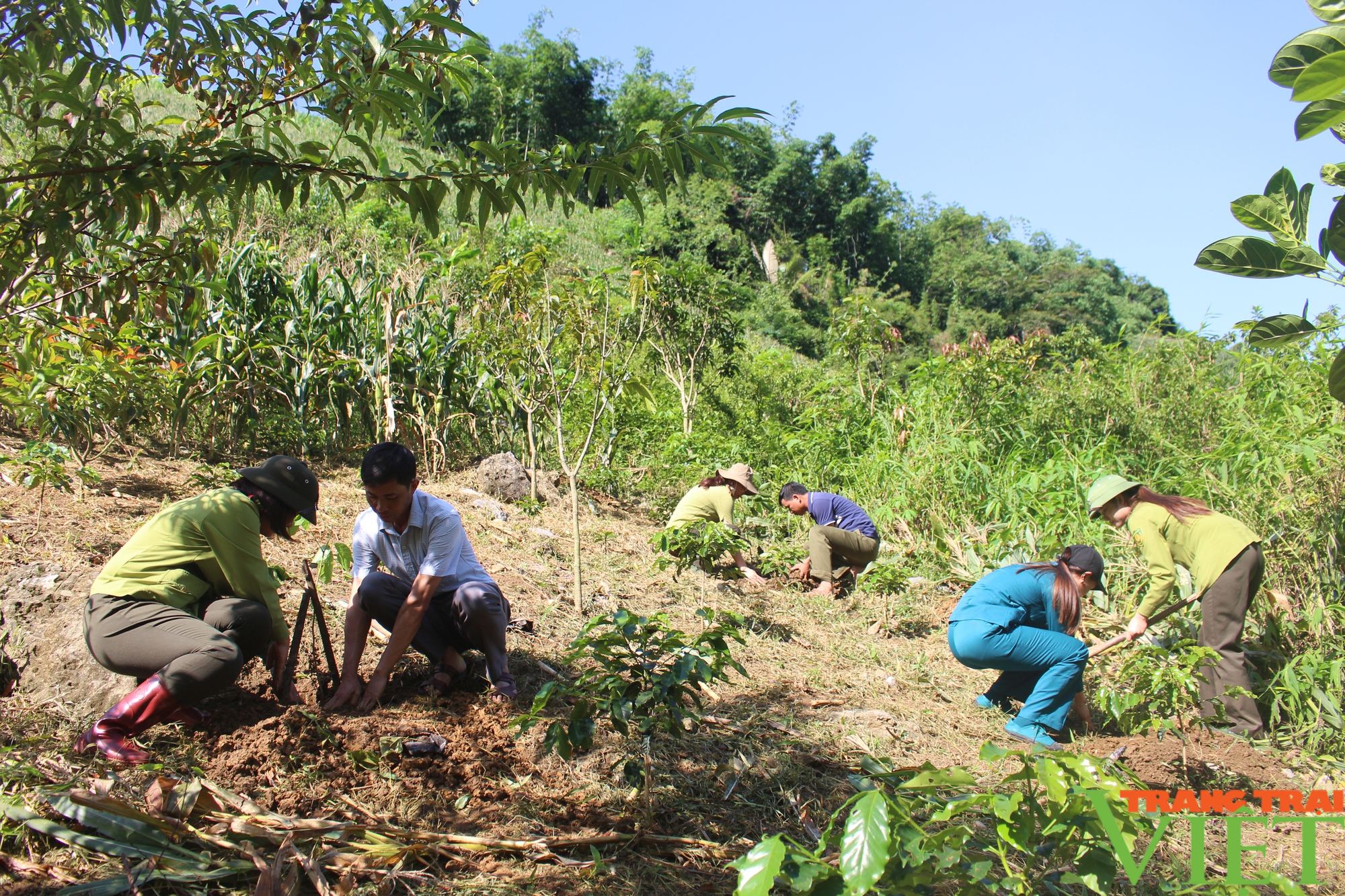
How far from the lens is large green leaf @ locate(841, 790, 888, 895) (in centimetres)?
144

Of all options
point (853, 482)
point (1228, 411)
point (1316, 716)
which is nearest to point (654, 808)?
point (1316, 716)

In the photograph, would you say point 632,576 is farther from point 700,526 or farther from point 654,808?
point 654,808

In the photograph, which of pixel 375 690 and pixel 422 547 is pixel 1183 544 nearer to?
pixel 422 547

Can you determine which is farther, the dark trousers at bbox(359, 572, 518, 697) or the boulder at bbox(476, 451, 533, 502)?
the boulder at bbox(476, 451, 533, 502)

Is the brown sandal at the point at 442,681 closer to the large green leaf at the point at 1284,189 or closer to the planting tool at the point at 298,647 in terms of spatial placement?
the planting tool at the point at 298,647

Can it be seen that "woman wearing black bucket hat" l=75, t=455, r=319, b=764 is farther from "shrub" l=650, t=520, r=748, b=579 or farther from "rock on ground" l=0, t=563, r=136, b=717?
"shrub" l=650, t=520, r=748, b=579

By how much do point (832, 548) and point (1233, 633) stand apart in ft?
8.72

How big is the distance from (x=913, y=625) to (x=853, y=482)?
107 inches

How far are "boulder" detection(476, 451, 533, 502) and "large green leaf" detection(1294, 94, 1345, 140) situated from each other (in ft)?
21.6

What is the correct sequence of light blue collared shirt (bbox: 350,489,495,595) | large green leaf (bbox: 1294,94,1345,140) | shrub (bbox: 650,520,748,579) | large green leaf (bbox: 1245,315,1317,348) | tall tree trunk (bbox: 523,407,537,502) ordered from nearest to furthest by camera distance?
large green leaf (bbox: 1294,94,1345,140) → large green leaf (bbox: 1245,315,1317,348) → light blue collared shirt (bbox: 350,489,495,595) → shrub (bbox: 650,520,748,579) → tall tree trunk (bbox: 523,407,537,502)

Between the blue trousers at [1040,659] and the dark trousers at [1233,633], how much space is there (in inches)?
36.9

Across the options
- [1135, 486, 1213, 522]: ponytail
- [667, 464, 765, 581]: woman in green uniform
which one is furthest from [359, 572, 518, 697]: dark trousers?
[1135, 486, 1213, 522]: ponytail

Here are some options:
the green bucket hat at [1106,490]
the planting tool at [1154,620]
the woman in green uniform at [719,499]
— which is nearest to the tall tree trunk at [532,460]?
the woman in green uniform at [719,499]

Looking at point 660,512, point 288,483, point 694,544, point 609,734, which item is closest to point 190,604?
point 288,483
